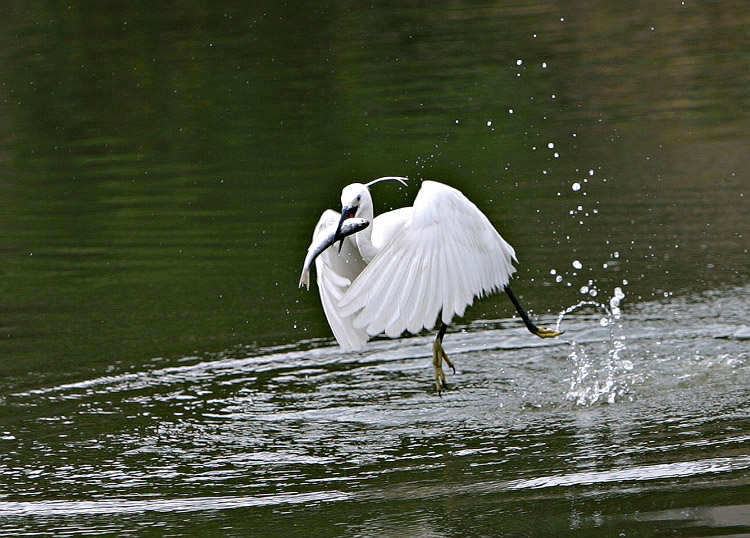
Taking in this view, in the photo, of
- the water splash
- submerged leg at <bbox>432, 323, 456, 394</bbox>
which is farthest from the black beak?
the water splash

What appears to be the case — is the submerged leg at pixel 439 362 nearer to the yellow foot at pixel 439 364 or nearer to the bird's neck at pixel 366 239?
the yellow foot at pixel 439 364

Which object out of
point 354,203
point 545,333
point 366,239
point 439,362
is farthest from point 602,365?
point 354,203

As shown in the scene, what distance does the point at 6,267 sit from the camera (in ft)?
32.0

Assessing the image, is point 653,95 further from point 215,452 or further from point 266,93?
point 215,452

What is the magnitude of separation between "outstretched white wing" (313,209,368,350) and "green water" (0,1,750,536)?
0.37m

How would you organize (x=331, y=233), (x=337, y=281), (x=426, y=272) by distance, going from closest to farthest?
(x=426, y=272)
(x=331, y=233)
(x=337, y=281)

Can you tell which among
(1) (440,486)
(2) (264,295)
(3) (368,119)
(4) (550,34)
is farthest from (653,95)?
(1) (440,486)

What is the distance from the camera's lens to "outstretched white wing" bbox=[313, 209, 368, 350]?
20.7 feet

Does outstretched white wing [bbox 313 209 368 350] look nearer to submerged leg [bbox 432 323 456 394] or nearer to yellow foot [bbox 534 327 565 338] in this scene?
submerged leg [bbox 432 323 456 394]

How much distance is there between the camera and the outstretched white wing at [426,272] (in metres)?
5.61

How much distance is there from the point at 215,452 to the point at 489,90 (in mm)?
9670

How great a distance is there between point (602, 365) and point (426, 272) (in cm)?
145

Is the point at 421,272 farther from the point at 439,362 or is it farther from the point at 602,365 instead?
the point at 602,365

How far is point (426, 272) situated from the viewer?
5.72 meters
